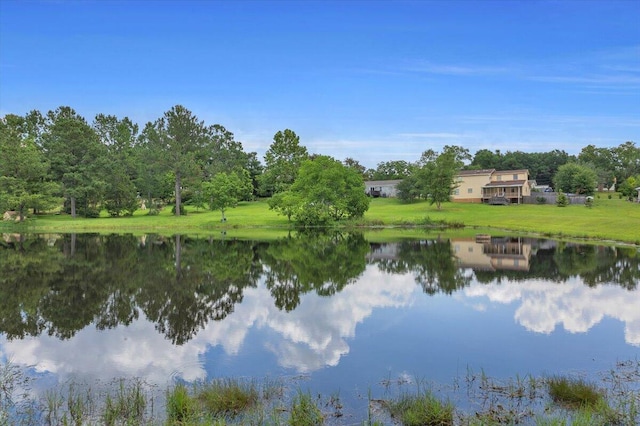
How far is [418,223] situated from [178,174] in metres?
37.2

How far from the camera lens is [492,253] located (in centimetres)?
3122

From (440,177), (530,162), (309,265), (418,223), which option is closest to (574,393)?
(309,265)

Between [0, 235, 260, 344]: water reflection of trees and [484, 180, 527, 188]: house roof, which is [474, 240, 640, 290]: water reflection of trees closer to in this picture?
[0, 235, 260, 344]: water reflection of trees

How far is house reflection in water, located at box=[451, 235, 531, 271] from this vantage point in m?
26.2

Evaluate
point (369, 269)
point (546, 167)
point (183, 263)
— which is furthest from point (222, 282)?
point (546, 167)

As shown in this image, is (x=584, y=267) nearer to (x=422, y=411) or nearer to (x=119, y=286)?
(x=422, y=411)

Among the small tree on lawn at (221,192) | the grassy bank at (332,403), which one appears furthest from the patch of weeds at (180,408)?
the small tree on lawn at (221,192)

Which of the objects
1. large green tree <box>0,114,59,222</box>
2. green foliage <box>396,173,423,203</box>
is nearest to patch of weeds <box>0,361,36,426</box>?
large green tree <box>0,114,59,222</box>

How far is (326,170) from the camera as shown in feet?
185

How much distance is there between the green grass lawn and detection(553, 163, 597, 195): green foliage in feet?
57.7

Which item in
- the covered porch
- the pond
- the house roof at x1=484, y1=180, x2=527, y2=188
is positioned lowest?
the pond

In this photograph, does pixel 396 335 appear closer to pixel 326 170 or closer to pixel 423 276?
pixel 423 276

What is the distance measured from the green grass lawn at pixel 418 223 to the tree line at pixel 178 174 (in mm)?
2856

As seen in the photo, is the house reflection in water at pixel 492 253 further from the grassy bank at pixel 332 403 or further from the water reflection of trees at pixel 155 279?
the grassy bank at pixel 332 403
